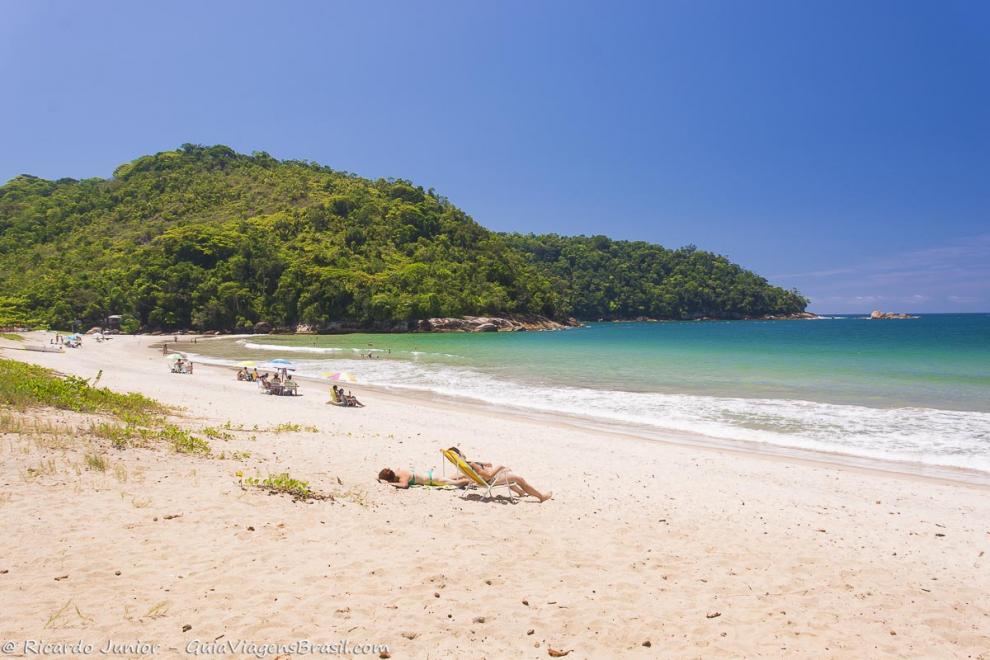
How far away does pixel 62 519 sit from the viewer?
17.6 ft

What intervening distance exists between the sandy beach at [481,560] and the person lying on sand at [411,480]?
7.1 inches

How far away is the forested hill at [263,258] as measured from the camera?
297 feet

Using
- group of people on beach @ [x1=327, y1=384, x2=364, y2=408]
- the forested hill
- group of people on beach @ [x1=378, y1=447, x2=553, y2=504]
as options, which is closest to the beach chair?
group of people on beach @ [x1=378, y1=447, x2=553, y2=504]

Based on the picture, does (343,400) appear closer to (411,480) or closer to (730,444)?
(411,480)

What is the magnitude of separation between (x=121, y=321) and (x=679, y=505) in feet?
335

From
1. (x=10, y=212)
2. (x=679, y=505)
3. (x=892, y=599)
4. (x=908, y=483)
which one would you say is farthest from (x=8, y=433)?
(x=10, y=212)

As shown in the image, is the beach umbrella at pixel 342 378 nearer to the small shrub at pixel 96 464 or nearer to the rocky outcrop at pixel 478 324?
the small shrub at pixel 96 464

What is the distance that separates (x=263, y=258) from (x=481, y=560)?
104835 mm

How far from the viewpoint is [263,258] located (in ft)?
325

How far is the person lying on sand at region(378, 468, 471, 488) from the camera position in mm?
8008

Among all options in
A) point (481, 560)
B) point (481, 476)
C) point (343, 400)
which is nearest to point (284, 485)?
point (481, 476)

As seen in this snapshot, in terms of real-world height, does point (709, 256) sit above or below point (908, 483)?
above

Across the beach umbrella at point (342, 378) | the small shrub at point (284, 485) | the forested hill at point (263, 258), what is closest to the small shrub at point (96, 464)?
the small shrub at point (284, 485)

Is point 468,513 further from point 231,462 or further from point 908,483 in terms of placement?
point 908,483
